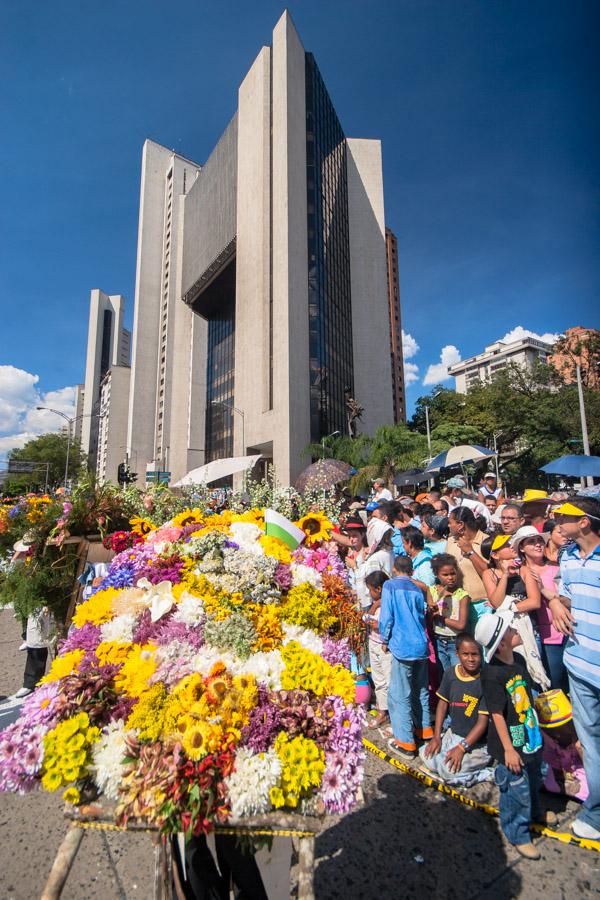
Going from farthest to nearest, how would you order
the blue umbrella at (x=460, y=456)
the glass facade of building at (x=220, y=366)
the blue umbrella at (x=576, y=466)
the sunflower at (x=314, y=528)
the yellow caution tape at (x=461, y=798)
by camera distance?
the glass facade of building at (x=220, y=366), the blue umbrella at (x=460, y=456), the blue umbrella at (x=576, y=466), the sunflower at (x=314, y=528), the yellow caution tape at (x=461, y=798)

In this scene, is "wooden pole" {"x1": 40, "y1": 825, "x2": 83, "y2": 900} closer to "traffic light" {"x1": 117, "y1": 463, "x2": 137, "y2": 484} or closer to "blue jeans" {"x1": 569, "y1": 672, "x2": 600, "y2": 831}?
"blue jeans" {"x1": 569, "y1": 672, "x2": 600, "y2": 831}

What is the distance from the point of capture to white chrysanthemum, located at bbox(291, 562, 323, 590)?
2.44 metres

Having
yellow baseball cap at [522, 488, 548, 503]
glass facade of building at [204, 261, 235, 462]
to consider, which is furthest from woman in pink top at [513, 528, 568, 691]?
glass facade of building at [204, 261, 235, 462]

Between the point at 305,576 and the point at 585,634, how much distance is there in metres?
2.06

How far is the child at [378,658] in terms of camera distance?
4.28m

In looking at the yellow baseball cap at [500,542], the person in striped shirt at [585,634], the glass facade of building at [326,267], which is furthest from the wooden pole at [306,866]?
the glass facade of building at [326,267]

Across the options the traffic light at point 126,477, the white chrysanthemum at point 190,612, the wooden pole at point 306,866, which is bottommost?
the wooden pole at point 306,866

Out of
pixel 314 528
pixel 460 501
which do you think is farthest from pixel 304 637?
pixel 460 501

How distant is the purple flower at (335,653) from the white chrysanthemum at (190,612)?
2.01ft

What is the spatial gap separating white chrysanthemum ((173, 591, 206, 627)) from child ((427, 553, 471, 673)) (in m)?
2.52

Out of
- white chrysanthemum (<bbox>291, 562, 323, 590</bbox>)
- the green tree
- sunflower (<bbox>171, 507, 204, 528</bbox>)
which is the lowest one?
white chrysanthemum (<bbox>291, 562, 323, 590</bbox>)

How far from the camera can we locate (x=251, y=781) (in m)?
1.56

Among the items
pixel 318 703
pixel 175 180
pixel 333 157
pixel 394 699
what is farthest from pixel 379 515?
pixel 175 180

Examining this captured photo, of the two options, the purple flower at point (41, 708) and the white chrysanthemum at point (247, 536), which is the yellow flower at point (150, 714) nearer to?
the purple flower at point (41, 708)
